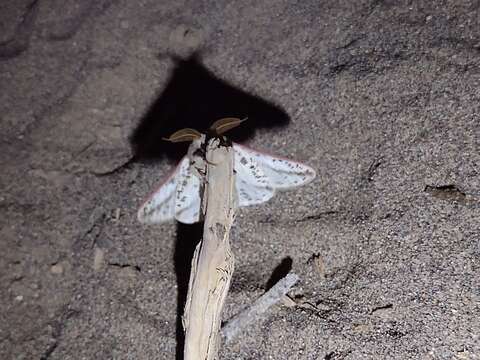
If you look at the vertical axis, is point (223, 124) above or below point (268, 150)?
above

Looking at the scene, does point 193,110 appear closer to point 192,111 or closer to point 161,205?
point 192,111

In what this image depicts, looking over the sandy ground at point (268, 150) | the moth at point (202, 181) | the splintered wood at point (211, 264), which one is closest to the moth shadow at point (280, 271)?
the sandy ground at point (268, 150)

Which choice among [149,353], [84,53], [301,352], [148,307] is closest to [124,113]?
[84,53]

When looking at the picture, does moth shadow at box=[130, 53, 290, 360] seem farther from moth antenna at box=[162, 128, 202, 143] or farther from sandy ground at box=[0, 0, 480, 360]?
moth antenna at box=[162, 128, 202, 143]

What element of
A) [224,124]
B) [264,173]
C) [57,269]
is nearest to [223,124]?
[224,124]

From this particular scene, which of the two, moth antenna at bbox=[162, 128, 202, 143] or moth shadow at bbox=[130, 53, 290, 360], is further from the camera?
moth shadow at bbox=[130, 53, 290, 360]

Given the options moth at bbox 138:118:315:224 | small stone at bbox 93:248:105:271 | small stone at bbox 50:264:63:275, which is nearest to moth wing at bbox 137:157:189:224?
moth at bbox 138:118:315:224

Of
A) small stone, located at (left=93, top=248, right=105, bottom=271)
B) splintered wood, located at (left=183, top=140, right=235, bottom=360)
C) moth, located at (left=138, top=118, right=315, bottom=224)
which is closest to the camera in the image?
splintered wood, located at (left=183, top=140, right=235, bottom=360)

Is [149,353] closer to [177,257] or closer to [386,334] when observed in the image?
[177,257]
